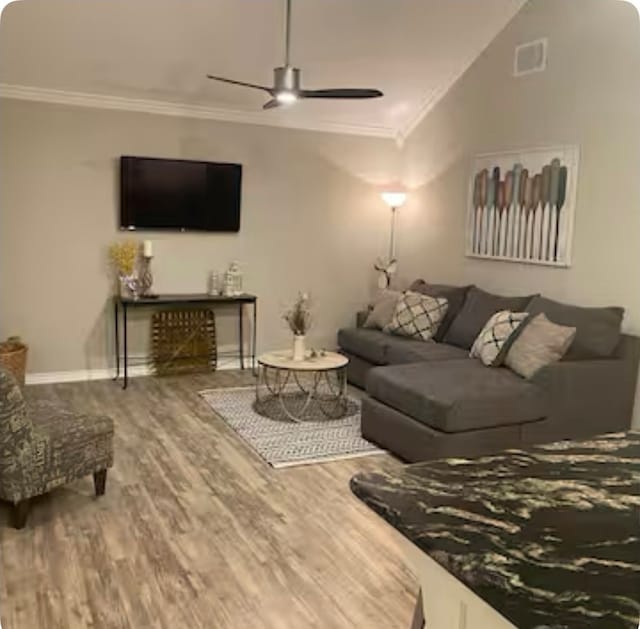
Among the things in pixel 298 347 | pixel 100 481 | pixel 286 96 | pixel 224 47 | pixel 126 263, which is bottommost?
pixel 100 481

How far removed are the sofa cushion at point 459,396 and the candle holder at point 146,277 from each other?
8.07ft

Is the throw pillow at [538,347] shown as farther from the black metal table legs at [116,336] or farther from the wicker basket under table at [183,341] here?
the black metal table legs at [116,336]

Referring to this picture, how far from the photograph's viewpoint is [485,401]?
385 cm

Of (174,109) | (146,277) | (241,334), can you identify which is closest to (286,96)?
(174,109)

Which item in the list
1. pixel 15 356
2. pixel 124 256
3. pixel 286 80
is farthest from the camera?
pixel 124 256

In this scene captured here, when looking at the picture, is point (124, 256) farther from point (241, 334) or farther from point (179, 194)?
point (241, 334)

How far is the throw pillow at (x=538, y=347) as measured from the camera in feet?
13.8

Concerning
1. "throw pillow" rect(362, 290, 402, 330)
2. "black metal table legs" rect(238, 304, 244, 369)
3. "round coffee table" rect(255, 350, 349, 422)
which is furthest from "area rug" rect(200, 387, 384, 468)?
"black metal table legs" rect(238, 304, 244, 369)

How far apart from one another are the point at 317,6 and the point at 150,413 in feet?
10.5

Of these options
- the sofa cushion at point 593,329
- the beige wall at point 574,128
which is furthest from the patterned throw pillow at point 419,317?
the sofa cushion at point 593,329

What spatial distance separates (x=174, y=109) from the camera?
19.4ft

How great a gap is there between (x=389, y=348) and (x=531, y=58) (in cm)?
253

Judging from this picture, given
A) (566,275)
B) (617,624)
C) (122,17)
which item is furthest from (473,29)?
(617,624)

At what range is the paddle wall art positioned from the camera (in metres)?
4.99
